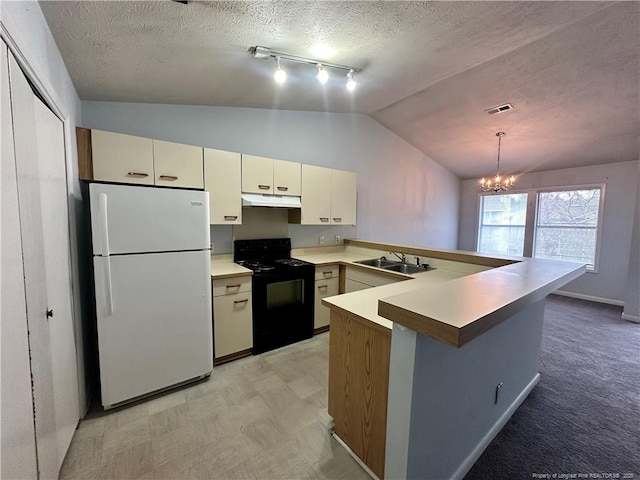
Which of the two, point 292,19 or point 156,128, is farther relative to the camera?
point 156,128

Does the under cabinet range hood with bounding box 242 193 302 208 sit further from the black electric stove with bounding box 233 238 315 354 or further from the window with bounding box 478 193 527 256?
the window with bounding box 478 193 527 256

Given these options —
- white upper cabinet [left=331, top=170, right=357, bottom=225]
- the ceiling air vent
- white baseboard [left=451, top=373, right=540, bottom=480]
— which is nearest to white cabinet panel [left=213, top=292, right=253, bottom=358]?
white upper cabinet [left=331, top=170, right=357, bottom=225]

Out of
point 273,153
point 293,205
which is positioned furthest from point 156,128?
point 293,205

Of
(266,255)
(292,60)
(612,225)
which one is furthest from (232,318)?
(612,225)

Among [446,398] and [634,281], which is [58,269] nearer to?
[446,398]

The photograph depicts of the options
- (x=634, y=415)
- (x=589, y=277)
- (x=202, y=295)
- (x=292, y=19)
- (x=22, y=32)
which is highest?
(x=292, y=19)

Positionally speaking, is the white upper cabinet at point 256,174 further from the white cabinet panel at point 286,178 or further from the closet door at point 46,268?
the closet door at point 46,268

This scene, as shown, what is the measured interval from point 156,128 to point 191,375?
2310 millimetres

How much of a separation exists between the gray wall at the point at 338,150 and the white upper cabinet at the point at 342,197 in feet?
1.26

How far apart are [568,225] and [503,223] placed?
1.05 m

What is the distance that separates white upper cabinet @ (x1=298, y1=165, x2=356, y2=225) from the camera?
3176mm

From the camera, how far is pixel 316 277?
A: 3.02 m

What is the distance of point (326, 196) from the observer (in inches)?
132

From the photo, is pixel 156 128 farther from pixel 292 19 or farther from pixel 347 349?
pixel 347 349
